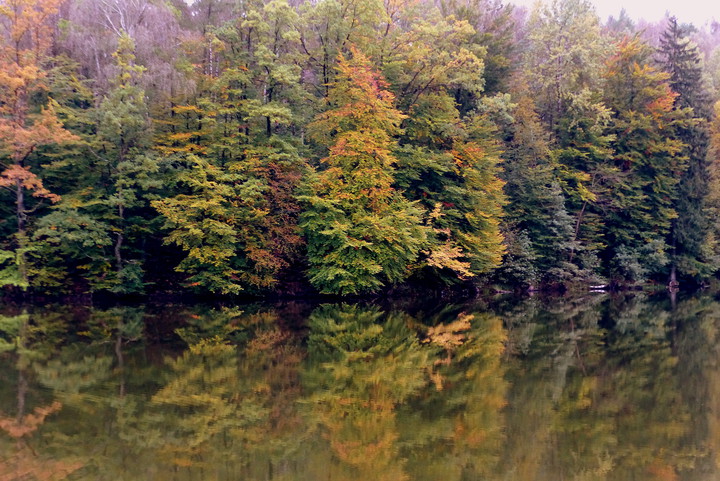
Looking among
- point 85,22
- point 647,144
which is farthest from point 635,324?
point 85,22

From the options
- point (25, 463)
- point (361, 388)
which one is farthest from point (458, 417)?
point (25, 463)

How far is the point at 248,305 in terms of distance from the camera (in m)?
24.6

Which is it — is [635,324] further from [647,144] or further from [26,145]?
[26,145]

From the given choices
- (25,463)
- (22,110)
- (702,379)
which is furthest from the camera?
(22,110)

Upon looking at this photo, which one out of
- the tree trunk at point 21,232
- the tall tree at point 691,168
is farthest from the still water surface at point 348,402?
the tall tree at point 691,168

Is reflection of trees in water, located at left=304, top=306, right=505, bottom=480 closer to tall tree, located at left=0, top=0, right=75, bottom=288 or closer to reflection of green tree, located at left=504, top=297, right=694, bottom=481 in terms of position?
reflection of green tree, located at left=504, top=297, right=694, bottom=481

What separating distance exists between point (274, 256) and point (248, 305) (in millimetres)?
2335

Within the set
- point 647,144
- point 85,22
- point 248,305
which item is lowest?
point 248,305

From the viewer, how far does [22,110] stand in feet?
77.6

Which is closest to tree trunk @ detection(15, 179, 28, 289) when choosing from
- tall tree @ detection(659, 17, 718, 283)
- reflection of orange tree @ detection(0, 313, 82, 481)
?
reflection of orange tree @ detection(0, 313, 82, 481)

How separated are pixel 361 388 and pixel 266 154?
1580 centimetres

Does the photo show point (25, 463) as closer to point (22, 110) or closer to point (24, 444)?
point (24, 444)

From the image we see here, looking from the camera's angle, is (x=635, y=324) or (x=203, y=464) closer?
(x=203, y=464)

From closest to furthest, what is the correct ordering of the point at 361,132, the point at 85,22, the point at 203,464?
the point at 203,464 < the point at 361,132 < the point at 85,22
